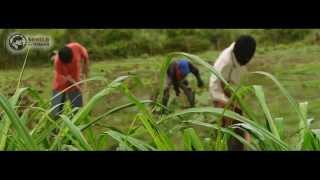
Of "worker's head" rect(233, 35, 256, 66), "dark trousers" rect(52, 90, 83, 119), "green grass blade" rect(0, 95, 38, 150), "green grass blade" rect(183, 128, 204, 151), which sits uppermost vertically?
"worker's head" rect(233, 35, 256, 66)

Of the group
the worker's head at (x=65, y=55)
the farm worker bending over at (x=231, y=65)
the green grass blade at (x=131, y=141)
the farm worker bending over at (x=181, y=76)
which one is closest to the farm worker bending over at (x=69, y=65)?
the worker's head at (x=65, y=55)

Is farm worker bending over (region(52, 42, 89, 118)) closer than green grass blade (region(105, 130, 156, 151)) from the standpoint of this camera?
No

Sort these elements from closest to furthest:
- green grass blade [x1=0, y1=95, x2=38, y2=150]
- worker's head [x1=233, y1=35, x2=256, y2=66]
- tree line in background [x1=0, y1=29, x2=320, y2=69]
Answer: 1. green grass blade [x1=0, y1=95, x2=38, y2=150]
2. tree line in background [x1=0, y1=29, x2=320, y2=69]
3. worker's head [x1=233, y1=35, x2=256, y2=66]

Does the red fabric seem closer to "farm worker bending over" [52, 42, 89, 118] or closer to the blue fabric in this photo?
"farm worker bending over" [52, 42, 89, 118]

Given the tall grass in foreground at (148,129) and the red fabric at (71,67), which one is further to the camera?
the red fabric at (71,67)

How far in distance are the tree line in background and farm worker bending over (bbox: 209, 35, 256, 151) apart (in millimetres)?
39

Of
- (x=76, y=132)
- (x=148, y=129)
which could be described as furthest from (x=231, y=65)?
(x=76, y=132)

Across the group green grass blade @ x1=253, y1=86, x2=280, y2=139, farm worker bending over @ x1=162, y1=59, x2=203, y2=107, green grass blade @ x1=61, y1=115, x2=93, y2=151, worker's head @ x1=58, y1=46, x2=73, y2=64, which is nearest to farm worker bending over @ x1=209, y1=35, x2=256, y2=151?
farm worker bending over @ x1=162, y1=59, x2=203, y2=107

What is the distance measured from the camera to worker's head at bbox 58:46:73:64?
89.8 inches

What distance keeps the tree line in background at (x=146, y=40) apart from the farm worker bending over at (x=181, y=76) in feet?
0.23

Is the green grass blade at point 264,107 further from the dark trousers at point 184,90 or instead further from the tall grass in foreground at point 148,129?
the dark trousers at point 184,90

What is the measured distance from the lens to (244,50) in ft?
7.57

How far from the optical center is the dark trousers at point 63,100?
1656 mm

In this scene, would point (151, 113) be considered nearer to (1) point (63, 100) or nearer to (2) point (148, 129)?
(2) point (148, 129)
